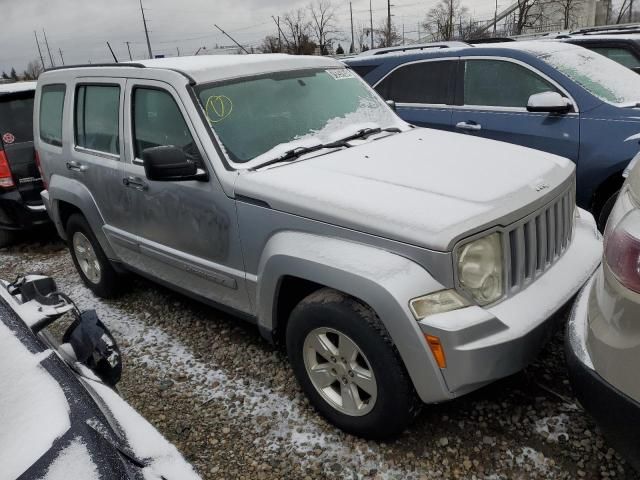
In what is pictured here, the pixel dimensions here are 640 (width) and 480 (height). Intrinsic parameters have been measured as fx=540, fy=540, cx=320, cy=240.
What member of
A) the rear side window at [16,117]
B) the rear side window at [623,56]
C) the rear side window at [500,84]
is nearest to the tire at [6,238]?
the rear side window at [16,117]

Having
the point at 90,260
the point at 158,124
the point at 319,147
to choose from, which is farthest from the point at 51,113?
the point at 319,147

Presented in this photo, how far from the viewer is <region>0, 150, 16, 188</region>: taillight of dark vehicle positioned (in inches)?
223

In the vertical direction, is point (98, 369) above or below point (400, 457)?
above

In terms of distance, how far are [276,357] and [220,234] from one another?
0.91 metres

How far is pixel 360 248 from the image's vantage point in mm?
2275

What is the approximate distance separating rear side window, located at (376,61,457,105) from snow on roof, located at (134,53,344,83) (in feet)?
5.64

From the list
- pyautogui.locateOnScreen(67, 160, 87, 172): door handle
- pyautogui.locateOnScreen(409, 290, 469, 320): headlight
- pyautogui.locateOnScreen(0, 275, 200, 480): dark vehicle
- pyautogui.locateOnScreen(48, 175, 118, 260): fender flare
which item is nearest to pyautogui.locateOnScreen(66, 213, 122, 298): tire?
pyautogui.locateOnScreen(48, 175, 118, 260): fender flare

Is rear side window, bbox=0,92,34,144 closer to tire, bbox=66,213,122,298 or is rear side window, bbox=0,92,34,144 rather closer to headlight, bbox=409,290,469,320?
tire, bbox=66,213,122,298

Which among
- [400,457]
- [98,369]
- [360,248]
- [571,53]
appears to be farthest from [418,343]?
[571,53]

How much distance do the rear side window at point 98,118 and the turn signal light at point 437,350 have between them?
2.59m

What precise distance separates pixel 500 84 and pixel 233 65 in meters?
2.64

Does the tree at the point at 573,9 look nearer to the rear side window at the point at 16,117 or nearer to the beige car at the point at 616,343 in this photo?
the rear side window at the point at 16,117

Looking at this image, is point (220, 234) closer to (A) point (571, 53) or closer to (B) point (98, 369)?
(B) point (98, 369)

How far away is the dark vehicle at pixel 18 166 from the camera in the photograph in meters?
5.70
